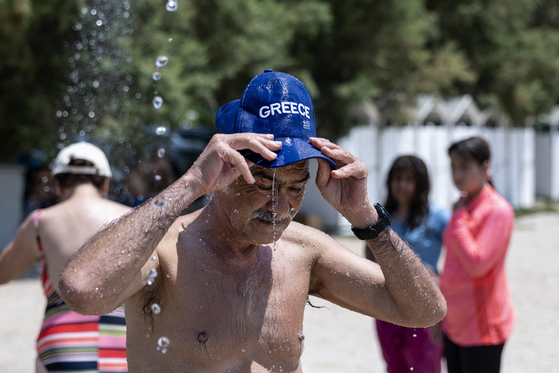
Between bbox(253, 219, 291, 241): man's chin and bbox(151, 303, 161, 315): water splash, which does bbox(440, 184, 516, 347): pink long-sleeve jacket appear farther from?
bbox(151, 303, 161, 315): water splash

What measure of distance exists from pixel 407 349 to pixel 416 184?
1056 mm

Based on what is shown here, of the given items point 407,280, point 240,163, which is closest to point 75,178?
point 240,163

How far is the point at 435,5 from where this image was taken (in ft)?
53.5

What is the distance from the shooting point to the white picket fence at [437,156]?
12.6 metres

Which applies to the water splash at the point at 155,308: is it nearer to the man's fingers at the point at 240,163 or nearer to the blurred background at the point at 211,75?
the man's fingers at the point at 240,163

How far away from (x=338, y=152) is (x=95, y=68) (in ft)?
22.1

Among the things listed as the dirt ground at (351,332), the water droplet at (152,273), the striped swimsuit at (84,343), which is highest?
the water droplet at (152,273)

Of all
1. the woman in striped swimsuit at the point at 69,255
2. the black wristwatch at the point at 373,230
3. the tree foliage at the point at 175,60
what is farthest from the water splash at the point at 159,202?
the tree foliage at the point at 175,60

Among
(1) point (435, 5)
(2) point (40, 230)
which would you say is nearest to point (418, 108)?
(1) point (435, 5)

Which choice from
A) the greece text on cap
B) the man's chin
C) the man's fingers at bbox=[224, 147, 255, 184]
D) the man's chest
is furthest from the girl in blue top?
the man's fingers at bbox=[224, 147, 255, 184]

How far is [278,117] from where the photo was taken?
1748mm

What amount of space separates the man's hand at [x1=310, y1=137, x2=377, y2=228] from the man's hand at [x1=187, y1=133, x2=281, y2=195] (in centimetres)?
21

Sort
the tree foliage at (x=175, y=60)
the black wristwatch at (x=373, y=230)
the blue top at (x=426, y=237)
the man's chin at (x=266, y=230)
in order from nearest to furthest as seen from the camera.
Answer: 1. the man's chin at (x=266, y=230)
2. the black wristwatch at (x=373, y=230)
3. the blue top at (x=426, y=237)
4. the tree foliage at (x=175, y=60)

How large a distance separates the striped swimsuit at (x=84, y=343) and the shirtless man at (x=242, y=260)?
1183 millimetres
